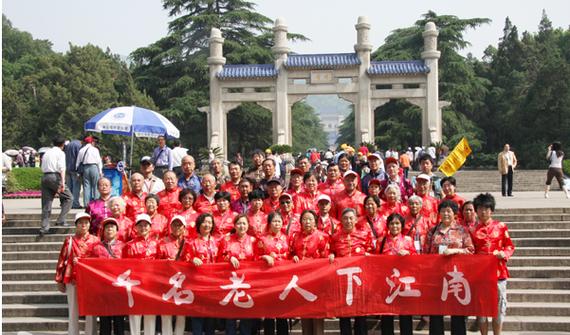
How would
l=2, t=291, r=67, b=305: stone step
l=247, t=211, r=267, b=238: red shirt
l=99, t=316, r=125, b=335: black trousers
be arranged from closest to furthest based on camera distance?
l=99, t=316, r=125, b=335: black trousers → l=247, t=211, r=267, b=238: red shirt → l=2, t=291, r=67, b=305: stone step

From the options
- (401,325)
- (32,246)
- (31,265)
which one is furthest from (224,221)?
(32,246)

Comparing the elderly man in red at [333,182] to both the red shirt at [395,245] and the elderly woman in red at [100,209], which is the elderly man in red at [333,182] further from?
the elderly woman in red at [100,209]

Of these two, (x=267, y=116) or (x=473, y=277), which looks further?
(x=267, y=116)

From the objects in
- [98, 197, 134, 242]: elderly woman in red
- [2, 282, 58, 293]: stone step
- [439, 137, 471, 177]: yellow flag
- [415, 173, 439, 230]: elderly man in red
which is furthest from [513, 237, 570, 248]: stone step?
[2, 282, 58, 293]: stone step

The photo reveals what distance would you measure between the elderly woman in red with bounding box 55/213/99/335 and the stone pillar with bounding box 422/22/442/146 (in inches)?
856

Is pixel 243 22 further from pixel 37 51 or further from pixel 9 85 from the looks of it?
pixel 37 51

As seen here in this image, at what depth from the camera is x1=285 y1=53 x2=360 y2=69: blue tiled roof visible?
27.7 metres

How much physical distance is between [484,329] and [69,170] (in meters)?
7.86

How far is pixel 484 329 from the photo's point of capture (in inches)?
281

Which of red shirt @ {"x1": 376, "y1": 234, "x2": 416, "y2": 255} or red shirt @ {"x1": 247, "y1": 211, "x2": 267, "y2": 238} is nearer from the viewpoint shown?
red shirt @ {"x1": 376, "y1": 234, "x2": 416, "y2": 255}

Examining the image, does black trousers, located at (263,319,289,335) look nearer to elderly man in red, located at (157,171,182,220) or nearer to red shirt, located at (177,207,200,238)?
red shirt, located at (177,207,200,238)

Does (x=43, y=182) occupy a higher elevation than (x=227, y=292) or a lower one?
higher

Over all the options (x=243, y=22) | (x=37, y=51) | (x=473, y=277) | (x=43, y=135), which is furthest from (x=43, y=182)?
(x=37, y=51)

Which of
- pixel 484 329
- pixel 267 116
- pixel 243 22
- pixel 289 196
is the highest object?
pixel 243 22
